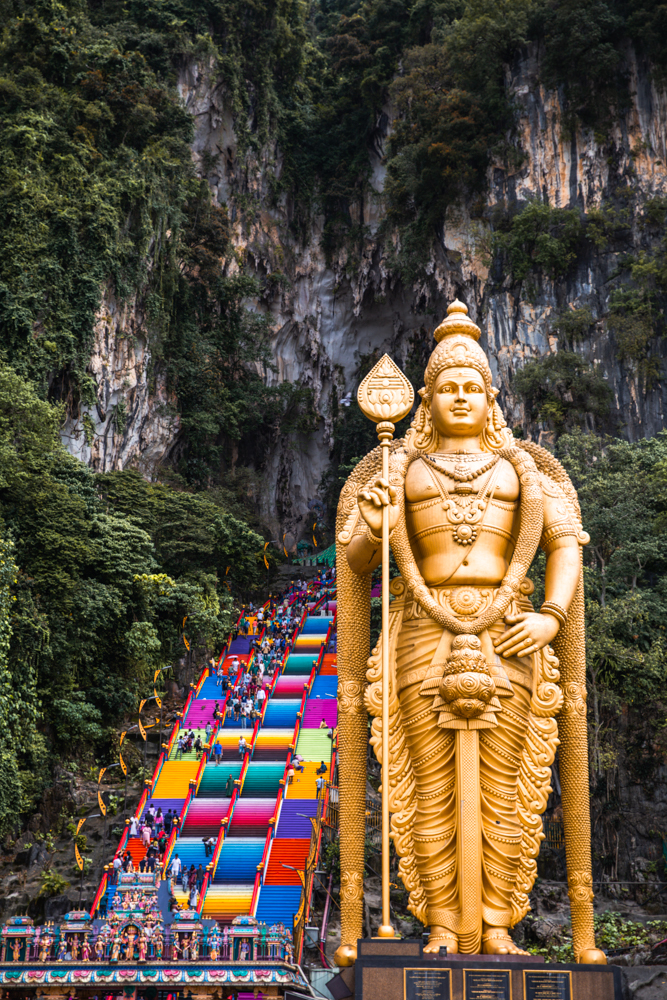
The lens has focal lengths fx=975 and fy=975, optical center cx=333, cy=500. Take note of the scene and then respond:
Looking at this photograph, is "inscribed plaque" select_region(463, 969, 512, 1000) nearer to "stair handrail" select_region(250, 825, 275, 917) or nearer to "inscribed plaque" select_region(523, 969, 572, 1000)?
"inscribed plaque" select_region(523, 969, 572, 1000)

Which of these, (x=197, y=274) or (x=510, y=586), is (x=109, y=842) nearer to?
(x=510, y=586)

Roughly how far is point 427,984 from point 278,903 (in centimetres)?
782

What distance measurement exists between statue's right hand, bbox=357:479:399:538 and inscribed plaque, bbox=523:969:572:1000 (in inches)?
99.8

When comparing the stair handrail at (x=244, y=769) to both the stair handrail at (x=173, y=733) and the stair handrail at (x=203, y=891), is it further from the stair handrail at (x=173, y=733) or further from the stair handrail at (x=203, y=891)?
the stair handrail at (x=203, y=891)

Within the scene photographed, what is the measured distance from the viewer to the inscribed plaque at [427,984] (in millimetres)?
4910

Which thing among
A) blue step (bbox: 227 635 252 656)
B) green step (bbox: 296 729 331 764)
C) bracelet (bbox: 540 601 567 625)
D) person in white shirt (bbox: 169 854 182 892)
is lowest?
person in white shirt (bbox: 169 854 182 892)

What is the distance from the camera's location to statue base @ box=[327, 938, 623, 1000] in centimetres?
491

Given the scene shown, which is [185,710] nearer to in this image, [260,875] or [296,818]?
[296,818]

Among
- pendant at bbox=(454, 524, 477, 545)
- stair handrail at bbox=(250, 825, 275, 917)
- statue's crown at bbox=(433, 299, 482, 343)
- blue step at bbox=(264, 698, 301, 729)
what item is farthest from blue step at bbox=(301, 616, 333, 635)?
pendant at bbox=(454, 524, 477, 545)

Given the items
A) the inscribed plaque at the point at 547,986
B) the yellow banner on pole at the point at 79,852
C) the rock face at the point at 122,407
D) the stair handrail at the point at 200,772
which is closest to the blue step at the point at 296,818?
the stair handrail at the point at 200,772

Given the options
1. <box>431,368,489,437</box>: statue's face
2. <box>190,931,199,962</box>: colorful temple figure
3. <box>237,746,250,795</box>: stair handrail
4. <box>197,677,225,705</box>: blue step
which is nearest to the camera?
<box>431,368,489,437</box>: statue's face

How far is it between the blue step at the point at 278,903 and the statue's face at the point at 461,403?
7.73 metres

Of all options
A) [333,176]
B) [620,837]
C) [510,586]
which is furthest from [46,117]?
[510,586]

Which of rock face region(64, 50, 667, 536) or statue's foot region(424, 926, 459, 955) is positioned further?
rock face region(64, 50, 667, 536)
